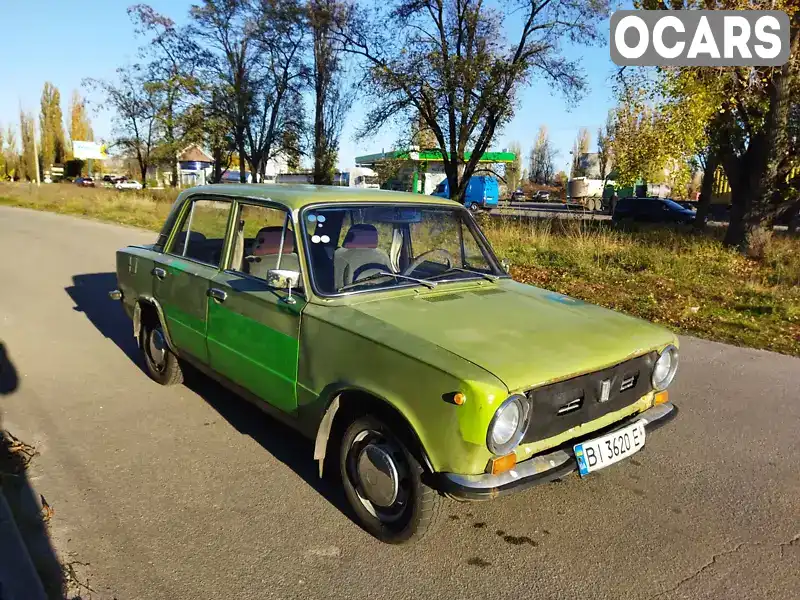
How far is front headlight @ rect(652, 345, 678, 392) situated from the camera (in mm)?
3352

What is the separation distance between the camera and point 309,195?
3732mm

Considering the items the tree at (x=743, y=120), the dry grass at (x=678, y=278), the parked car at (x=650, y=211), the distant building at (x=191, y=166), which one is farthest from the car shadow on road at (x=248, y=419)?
the parked car at (x=650, y=211)

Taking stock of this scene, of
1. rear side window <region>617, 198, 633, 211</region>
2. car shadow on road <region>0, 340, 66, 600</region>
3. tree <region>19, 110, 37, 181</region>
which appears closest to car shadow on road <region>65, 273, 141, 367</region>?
car shadow on road <region>0, 340, 66, 600</region>

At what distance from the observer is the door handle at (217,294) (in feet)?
12.8

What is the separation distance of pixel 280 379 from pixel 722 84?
10.7 meters

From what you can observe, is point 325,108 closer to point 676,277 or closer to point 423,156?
point 423,156

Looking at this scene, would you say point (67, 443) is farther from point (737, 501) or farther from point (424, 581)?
point (737, 501)

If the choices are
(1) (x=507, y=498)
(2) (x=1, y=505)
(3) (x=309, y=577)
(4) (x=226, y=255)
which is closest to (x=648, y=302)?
(1) (x=507, y=498)

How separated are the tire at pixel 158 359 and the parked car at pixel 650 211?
28412mm

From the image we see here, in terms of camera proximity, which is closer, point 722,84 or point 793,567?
point 793,567

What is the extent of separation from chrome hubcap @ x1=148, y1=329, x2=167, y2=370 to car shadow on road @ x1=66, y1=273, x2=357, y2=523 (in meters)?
0.24

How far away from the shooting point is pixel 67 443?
398cm

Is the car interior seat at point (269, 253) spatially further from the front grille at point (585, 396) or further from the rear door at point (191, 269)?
the front grille at point (585, 396)

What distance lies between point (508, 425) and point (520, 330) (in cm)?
67
